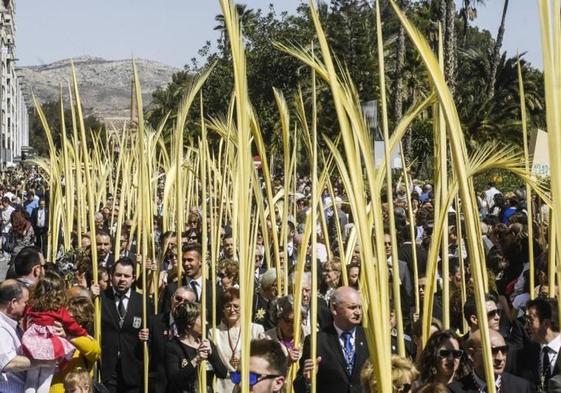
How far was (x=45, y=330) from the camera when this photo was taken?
7.04 meters

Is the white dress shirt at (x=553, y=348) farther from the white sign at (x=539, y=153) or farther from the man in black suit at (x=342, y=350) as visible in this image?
the white sign at (x=539, y=153)

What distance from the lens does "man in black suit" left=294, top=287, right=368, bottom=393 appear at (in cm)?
705

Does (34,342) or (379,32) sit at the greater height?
(379,32)

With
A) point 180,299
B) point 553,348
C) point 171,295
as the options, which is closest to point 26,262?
point 180,299

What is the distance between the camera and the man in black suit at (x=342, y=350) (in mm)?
7051

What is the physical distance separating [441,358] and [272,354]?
129 centimetres

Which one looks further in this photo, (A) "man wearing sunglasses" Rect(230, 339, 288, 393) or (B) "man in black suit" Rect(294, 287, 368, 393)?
(B) "man in black suit" Rect(294, 287, 368, 393)

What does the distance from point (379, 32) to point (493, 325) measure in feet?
11.5

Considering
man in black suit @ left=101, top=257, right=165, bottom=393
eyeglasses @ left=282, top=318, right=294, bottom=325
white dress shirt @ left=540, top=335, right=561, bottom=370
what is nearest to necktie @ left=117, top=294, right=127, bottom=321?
man in black suit @ left=101, top=257, right=165, bottom=393

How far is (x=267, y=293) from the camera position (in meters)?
9.58

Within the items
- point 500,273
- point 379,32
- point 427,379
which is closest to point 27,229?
point 500,273

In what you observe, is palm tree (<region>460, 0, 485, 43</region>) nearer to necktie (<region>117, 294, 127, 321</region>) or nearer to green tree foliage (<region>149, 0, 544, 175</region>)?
green tree foliage (<region>149, 0, 544, 175</region>)

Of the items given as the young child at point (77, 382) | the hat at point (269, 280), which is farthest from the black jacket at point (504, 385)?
the hat at point (269, 280)

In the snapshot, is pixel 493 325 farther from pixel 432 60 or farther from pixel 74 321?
pixel 432 60
